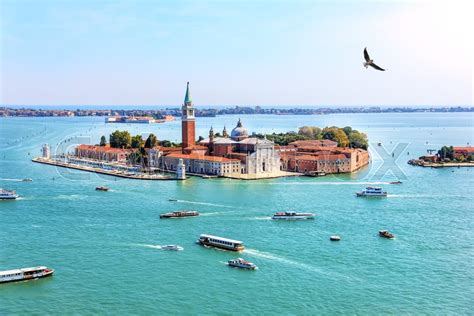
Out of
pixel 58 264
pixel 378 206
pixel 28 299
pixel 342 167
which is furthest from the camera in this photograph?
pixel 342 167

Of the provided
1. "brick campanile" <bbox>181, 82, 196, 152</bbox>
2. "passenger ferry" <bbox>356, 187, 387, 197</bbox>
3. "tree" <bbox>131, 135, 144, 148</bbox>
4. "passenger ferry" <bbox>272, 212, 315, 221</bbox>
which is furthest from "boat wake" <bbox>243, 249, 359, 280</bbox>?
"tree" <bbox>131, 135, 144, 148</bbox>

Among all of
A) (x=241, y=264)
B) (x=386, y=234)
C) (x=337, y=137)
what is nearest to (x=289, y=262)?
(x=241, y=264)

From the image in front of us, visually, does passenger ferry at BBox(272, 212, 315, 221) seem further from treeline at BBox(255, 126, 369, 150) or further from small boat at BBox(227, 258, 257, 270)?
treeline at BBox(255, 126, 369, 150)

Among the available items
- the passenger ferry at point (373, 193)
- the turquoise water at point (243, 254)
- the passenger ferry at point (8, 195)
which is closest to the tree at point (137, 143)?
the turquoise water at point (243, 254)

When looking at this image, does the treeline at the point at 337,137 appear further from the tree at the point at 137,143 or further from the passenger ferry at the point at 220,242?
the passenger ferry at the point at 220,242

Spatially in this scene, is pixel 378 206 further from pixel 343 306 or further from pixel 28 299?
pixel 28 299

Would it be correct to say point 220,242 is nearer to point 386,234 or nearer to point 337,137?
point 386,234

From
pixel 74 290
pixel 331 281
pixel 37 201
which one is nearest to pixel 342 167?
pixel 37 201
